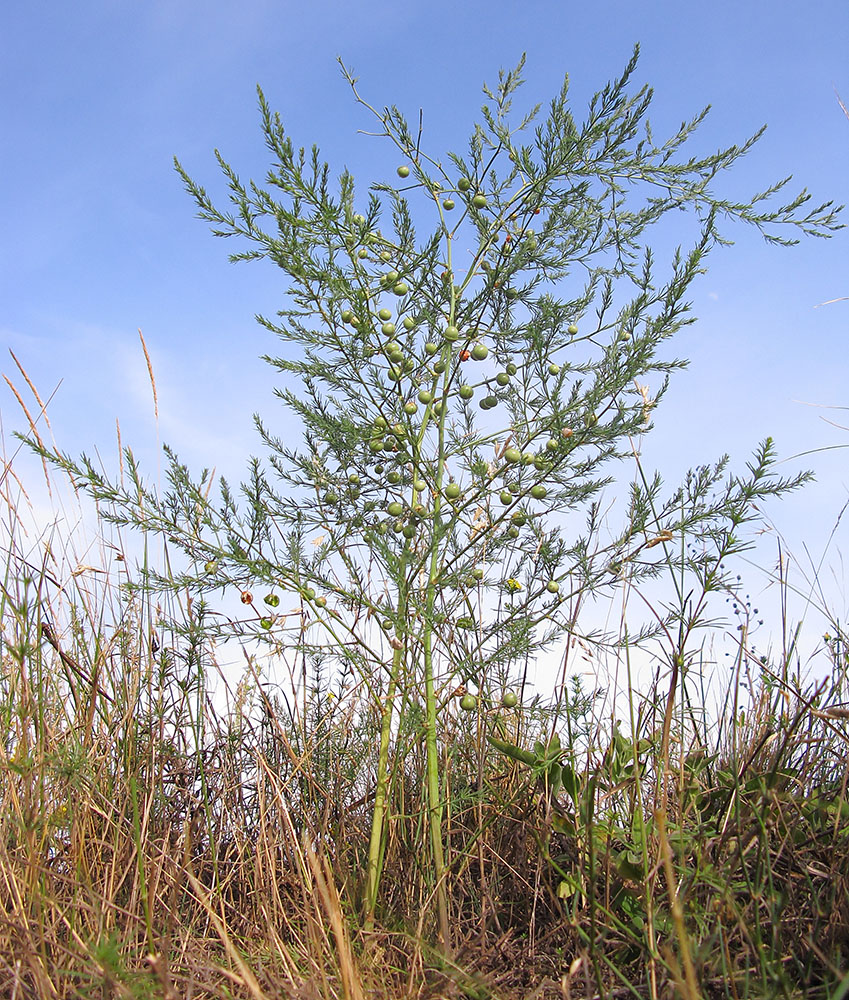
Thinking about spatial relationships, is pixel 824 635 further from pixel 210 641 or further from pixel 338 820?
pixel 210 641

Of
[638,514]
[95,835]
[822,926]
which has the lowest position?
[822,926]

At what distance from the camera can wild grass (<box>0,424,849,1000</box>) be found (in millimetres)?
1931

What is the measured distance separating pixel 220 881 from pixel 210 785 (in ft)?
1.05

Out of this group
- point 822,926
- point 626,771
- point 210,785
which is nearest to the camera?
point 822,926

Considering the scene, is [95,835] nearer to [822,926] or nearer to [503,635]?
[503,635]

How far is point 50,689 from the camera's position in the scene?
3.02 m

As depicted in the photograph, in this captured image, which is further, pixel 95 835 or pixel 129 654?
pixel 129 654

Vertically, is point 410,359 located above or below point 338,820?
above

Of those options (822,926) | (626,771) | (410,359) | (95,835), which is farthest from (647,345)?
(95,835)

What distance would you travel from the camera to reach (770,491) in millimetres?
2580

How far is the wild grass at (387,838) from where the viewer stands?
1931 millimetres

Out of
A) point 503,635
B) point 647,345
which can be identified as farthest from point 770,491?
point 503,635

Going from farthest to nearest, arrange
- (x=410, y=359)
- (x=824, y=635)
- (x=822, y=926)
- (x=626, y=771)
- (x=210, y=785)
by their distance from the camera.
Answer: (x=824, y=635) < (x=210, y=785) < (x=410, y=359) < (x=626, y=771) < (x=822, y=926)

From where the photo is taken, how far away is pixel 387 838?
104 inches
